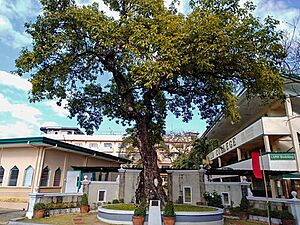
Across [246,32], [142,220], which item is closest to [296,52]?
[246,32]

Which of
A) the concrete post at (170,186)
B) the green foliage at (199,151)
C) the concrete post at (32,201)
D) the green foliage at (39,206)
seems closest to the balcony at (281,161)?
the concrete post at (170,186)

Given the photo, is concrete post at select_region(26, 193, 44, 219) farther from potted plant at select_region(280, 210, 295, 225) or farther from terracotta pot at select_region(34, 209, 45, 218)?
potted plant at select_region(280, 210, 295, 225)

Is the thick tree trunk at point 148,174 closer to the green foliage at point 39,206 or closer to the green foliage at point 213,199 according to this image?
the green foliage at point 39,206

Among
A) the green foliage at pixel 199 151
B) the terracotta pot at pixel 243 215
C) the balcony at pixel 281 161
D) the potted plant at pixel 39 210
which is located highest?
the green foliage at pixel 199 151

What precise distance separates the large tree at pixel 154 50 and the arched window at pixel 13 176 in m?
6.02

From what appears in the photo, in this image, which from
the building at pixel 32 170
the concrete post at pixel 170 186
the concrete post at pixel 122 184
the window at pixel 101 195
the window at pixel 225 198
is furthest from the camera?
the concrete post at pixel 170 186

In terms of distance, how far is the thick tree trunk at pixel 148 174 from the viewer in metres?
10.5

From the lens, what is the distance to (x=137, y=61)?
27.0 feet

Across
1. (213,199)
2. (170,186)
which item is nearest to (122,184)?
(170,186)

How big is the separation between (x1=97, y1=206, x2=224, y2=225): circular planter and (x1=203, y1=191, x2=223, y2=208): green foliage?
4.26m

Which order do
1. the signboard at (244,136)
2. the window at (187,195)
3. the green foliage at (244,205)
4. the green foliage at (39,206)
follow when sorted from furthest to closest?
the signboard at (244,136)
the window at (187,195)
the green foliage at (244,205)
the green foliage at (39,206)

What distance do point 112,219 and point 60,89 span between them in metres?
6.19

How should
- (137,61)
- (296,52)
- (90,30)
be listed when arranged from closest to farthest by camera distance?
(296,52) < (137,61) < (90,30)

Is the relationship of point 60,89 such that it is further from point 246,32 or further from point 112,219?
point 246,32
